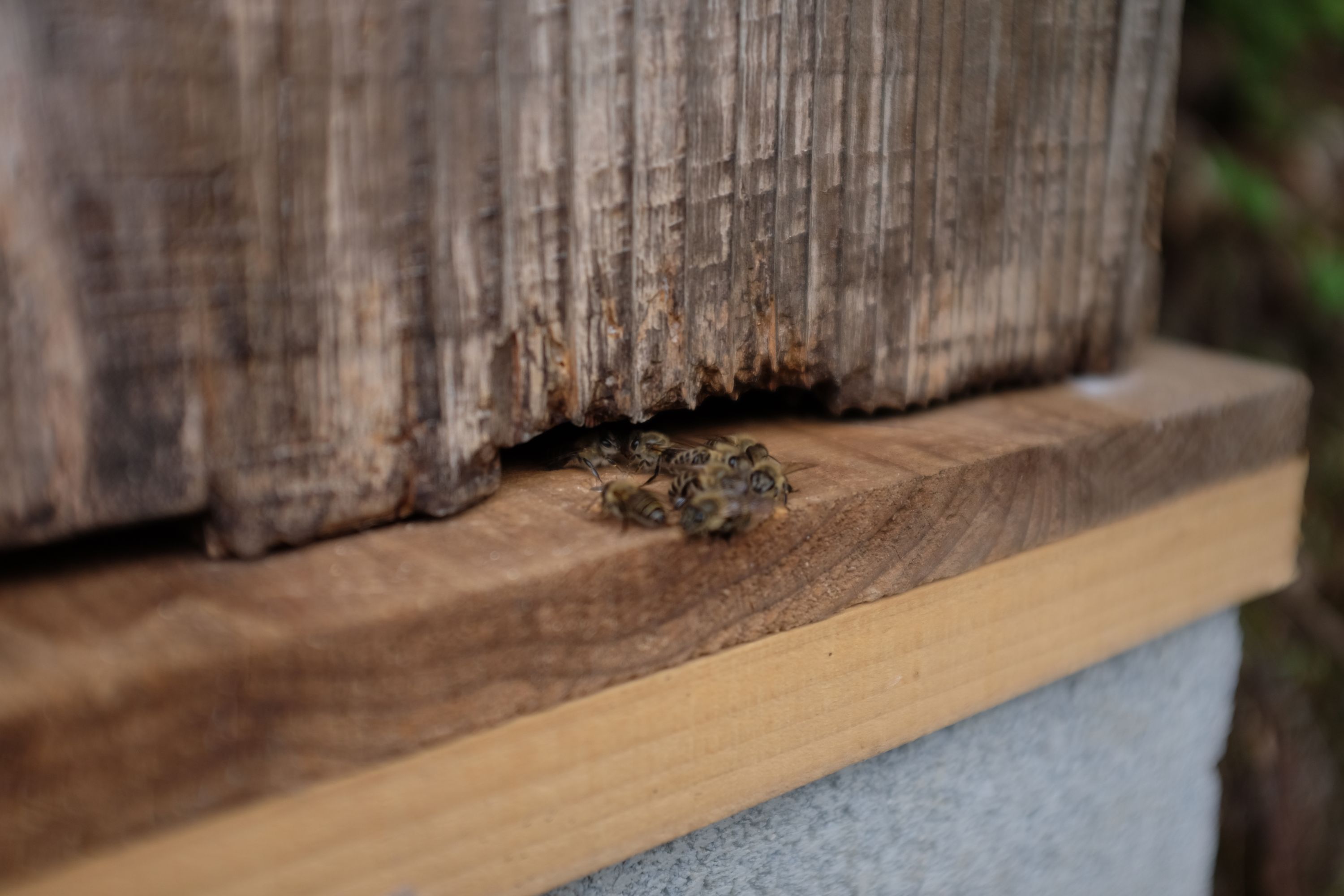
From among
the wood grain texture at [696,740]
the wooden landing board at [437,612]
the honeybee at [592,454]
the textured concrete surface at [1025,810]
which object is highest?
the honeybee at [592,454]

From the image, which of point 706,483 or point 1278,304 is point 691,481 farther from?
point 1278,304

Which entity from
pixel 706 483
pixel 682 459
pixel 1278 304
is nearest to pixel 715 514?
pixel 706 483

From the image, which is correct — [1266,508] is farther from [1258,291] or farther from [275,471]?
[1258,291]

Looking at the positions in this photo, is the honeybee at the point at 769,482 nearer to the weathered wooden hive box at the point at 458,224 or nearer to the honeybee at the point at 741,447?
the honeybee at the point at 741,447

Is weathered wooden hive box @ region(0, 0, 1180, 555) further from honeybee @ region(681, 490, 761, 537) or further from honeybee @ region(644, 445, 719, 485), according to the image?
honeybee @ region(681, 490, 761, 537)

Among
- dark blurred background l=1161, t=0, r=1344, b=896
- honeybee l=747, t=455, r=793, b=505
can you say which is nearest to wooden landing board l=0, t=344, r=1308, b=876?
honeybee l=747, t=455, r=793, b=505

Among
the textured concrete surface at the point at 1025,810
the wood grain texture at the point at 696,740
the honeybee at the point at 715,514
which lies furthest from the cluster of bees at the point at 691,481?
the textured concrete surface at the point at 1025,810

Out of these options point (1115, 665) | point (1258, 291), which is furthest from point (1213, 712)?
point (1258, 291)
